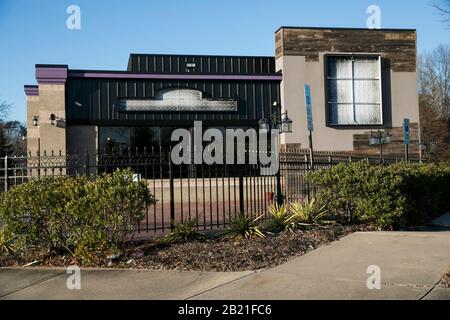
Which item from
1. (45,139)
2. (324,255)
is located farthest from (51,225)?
(45,139)

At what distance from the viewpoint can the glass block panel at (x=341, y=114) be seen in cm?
2389

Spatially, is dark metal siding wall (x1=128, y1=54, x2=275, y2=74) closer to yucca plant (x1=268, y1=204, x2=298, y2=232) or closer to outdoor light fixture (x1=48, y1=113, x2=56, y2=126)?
outdoor light fixture (x1=48, y1=113, x2=56, y2=126)

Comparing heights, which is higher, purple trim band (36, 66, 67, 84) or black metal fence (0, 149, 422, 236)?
purple trim band (36, 66, 67, 84)

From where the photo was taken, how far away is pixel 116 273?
7277 mm

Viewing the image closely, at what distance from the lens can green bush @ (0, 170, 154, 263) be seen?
26.1ft

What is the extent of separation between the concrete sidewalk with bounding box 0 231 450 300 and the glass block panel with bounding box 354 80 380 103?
16.8 meters

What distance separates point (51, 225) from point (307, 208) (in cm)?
499

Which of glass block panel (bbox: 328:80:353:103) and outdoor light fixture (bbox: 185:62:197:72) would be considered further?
outdoor light fixture (bbox: 185:62:197:72)

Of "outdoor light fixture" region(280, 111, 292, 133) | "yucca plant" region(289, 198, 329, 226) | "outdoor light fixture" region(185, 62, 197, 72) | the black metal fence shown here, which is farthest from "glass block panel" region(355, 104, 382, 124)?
"yucca plant" region(289, 198, 329, 226)

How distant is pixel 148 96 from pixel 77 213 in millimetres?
15013

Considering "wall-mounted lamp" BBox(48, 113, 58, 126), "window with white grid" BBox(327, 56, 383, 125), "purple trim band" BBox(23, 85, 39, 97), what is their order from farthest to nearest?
1. "purple trim band" BBox(23, 85, 39, 97)
2. "window with white grid" BBox(327, 56, 383, 125)
3. "wall-mounted lamp" BBox(48, 113, 58, 126)

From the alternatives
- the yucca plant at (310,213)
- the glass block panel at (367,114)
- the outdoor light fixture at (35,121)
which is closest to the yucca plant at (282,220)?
the yucca plant at (310,213)

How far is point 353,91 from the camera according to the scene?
79.6 feet

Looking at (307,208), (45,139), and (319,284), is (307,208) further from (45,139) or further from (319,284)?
(45,139)
